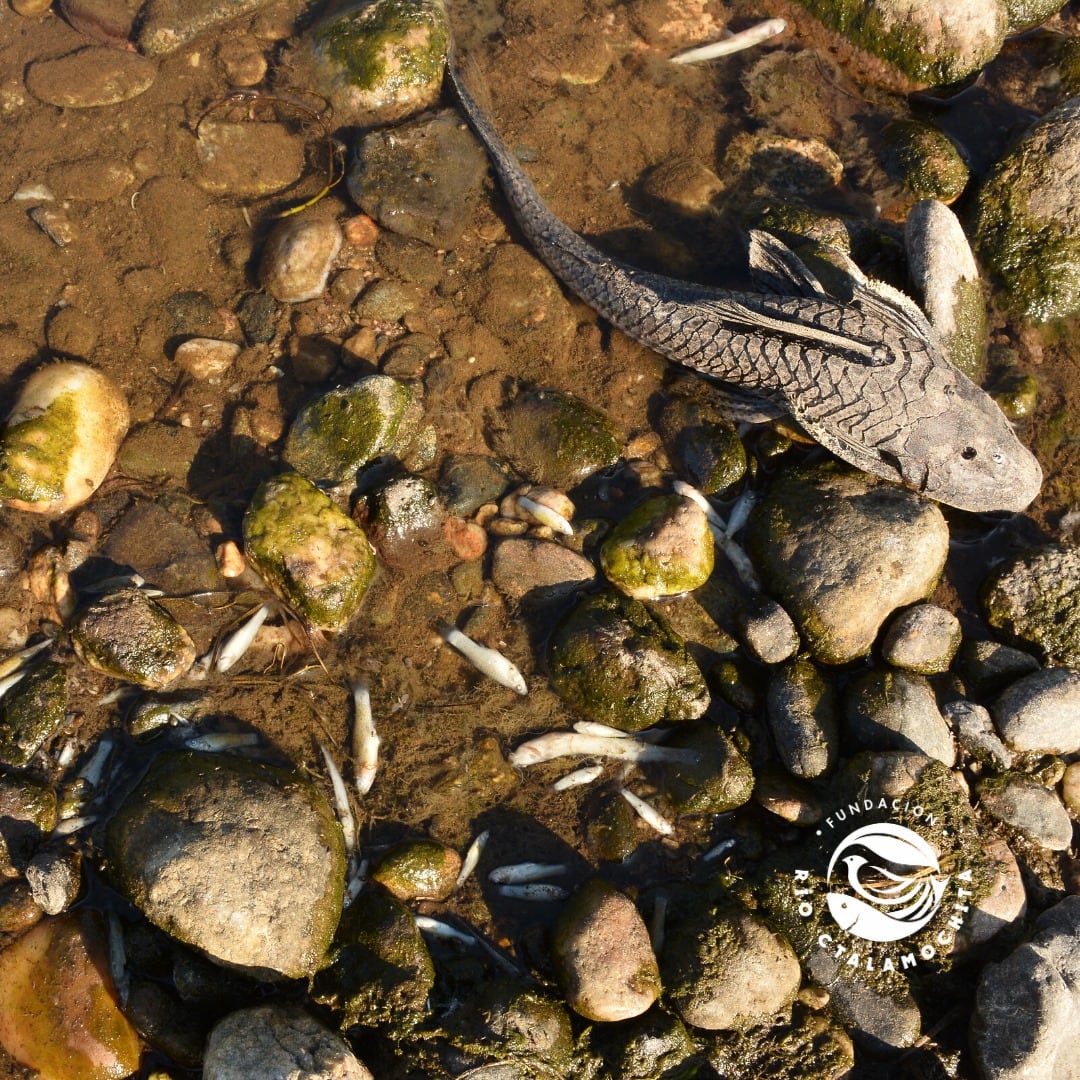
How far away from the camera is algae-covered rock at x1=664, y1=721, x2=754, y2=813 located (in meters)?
4.59

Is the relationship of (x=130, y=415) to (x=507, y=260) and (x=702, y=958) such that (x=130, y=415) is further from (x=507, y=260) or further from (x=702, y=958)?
(x=702, y=958)

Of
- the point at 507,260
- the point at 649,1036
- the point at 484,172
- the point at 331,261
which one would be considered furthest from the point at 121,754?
the point at 484,172

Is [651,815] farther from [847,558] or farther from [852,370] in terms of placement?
[852,370]

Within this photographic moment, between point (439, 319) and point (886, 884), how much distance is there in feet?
15.9

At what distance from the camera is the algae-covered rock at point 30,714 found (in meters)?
4.57

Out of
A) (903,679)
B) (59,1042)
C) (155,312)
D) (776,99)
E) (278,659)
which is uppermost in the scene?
(776,99)

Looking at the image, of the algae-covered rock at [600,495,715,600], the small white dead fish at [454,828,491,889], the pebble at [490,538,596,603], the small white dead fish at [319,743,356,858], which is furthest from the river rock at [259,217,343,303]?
the small white dead fish at [454,828,491,889]

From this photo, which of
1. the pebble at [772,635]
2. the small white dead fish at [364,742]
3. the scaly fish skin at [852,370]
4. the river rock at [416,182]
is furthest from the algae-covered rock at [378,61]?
the pebble at [772,635]

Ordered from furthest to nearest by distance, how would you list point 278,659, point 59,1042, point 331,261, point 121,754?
1. point 331,261
2. point 278,659
3. point 121,754
4. point 59,1042

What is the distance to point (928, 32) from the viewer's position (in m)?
6.66

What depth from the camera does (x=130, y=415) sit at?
5633 mm

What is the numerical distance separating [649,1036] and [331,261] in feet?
18.4

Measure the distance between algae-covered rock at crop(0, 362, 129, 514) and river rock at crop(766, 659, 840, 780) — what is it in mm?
4715

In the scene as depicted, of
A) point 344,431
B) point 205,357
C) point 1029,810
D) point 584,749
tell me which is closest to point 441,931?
point 584,749
